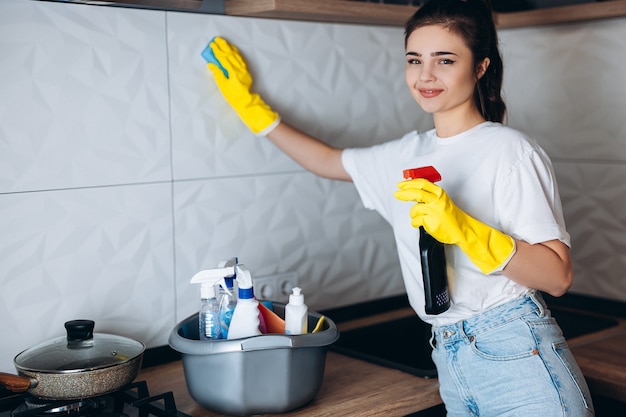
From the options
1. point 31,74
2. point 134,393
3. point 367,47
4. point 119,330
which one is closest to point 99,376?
point 134,393

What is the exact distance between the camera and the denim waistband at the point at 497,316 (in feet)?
4.70

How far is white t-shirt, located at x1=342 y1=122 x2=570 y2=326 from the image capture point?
1.38 meters

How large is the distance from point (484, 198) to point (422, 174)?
5.9 inches

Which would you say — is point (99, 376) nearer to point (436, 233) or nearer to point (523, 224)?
point (436, 233)

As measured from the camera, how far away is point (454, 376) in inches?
57.6

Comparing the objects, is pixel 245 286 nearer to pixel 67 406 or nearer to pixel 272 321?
pixel 272 321

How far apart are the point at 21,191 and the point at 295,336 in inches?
22.2

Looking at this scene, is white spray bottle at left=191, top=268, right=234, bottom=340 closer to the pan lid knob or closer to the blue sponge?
the pan lid knob

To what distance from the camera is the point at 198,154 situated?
1.72 meters

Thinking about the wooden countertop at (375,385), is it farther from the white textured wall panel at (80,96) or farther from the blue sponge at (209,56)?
the blue sponge at (209,56)

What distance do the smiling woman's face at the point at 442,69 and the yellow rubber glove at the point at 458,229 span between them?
0.74 ft

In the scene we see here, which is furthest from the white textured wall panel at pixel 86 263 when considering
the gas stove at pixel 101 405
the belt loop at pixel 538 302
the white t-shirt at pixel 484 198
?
the belt loop at pixel 538 302

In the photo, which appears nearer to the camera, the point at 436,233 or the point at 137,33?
the point at 436,233

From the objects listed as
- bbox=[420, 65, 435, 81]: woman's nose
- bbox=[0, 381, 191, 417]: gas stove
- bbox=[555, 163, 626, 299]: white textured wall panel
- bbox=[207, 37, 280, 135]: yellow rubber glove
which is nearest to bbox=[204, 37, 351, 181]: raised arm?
bbox=[207, 37, 280, 135]: yellow rubber glove
